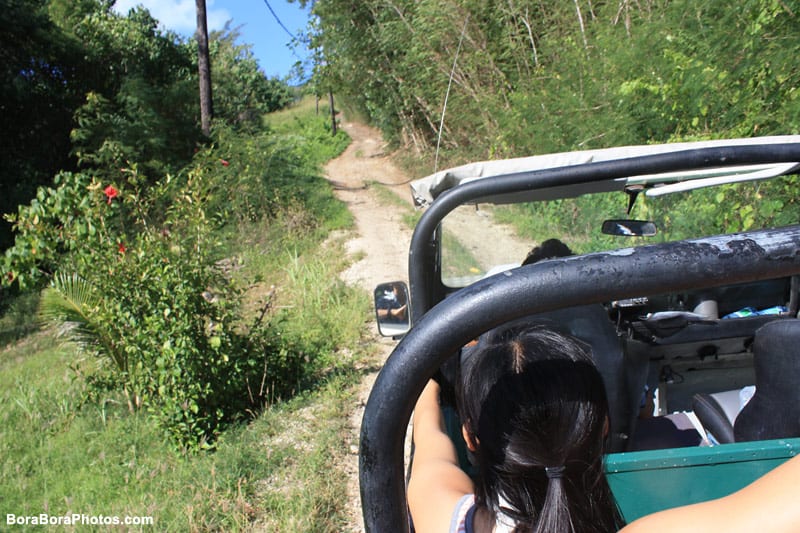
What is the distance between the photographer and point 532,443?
1.01 meters

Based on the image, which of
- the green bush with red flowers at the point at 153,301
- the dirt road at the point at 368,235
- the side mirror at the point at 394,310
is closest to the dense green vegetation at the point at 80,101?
the dirt road at the point at 368,235

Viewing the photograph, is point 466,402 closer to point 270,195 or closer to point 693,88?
point 693,88

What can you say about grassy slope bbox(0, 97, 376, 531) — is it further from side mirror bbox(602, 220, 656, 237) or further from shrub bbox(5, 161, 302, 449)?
side mirror bbox(602, 220, 656, 237)

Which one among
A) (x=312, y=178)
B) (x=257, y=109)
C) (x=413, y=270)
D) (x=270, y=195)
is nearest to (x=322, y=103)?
(x=257, y=109)

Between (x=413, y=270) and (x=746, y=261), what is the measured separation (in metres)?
1.34

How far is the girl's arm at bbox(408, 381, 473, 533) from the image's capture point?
112cm

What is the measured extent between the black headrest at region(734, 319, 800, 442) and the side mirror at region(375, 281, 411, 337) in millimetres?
1152

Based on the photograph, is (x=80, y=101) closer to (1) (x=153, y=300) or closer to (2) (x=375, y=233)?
(2) (x=375, y=233)

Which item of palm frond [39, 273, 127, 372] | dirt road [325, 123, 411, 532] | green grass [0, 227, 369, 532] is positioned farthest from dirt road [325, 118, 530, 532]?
palm frond [39, 273, 127, 372]

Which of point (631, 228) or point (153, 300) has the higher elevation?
point (631, 228)

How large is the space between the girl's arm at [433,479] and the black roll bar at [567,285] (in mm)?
365

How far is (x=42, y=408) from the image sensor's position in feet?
17.1

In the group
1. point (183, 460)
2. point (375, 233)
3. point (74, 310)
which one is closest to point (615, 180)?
point (183, 460)

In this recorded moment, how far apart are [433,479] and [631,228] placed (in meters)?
1.41
